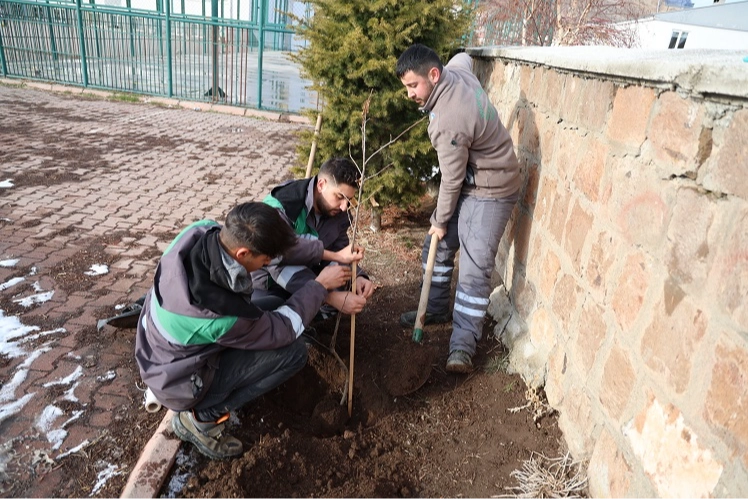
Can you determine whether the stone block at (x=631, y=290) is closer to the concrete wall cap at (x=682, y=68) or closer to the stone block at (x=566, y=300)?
the stone block at (x=566, y=300)

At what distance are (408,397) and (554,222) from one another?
1.40 meters

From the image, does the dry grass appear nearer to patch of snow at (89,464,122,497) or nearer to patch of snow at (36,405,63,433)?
patch of snow at (89,464,122,497)

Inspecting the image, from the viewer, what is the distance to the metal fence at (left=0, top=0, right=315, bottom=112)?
12.8m

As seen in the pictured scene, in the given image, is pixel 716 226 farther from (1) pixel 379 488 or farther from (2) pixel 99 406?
(2) pixel 99 406

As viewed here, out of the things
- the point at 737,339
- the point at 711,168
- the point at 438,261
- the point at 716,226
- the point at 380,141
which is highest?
the point at 711,168

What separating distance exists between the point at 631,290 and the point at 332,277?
1588 millimetres

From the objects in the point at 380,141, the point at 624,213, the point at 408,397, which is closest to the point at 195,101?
the point at 380,141

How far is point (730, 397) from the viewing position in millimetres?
1575

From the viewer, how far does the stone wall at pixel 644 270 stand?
5.26ft

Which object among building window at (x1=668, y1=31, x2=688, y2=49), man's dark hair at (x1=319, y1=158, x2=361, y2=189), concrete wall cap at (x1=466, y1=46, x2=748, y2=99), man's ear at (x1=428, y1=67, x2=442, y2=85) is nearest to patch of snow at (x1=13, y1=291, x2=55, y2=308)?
man's dark hair at (x1=319, y1=158, x2=361, y2=189)

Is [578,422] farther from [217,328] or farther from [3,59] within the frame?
[3,59]

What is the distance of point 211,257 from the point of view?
2297 mm

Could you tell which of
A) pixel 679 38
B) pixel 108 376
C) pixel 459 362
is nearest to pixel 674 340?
pixel 459 362

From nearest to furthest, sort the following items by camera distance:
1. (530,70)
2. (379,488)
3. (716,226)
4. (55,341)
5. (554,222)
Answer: (716,226) → (379,488) → (554,222) → (55,341) → (530,70)
